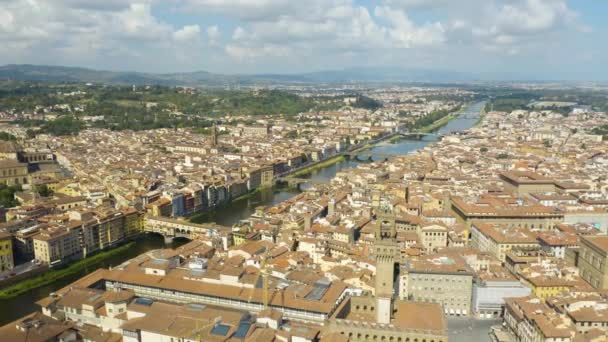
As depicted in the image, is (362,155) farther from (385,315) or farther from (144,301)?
(144,301)

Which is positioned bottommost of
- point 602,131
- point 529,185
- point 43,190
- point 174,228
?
point 174,228

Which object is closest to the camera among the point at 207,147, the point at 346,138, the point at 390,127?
the point at 207,147

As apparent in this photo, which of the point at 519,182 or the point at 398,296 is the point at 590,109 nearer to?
the point at 519,182

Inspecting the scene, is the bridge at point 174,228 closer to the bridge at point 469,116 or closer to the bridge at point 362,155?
the bridge at point 362,155

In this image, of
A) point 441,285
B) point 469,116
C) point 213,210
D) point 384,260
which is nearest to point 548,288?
point 441,285

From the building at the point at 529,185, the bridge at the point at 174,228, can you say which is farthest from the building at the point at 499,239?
the bridge at the point at 174,228

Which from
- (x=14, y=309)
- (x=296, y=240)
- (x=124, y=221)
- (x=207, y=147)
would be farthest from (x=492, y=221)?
(x=207, y=147)

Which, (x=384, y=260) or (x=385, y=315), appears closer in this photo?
(x=385, y=315)
